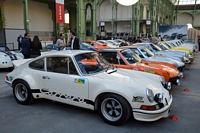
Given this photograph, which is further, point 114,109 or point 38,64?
point 38,64

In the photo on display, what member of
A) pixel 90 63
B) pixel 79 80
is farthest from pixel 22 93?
pixel 90 63

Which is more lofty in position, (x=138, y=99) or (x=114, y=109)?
(x=138, y=99)

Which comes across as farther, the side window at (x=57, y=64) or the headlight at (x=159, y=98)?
the side window at (x=57, y=64)

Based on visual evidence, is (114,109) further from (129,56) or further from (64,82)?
(129,56)

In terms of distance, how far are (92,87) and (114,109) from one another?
2.00 ft

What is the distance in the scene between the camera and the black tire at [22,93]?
15.0ft

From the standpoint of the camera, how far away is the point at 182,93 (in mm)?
5988

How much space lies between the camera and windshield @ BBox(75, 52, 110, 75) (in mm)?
4035

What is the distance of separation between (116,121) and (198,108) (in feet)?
7.87

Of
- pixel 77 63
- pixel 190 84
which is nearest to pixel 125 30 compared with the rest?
pixel 190 84

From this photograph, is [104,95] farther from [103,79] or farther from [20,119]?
[20,119]

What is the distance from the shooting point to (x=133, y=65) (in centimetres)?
593

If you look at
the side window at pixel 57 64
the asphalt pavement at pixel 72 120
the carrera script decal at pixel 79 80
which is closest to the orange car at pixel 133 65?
the asphalt pavement at pixel 72 120

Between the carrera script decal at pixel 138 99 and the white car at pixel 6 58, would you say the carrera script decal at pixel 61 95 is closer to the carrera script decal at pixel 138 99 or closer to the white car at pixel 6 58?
the carrera script decal at pixel 138 99
